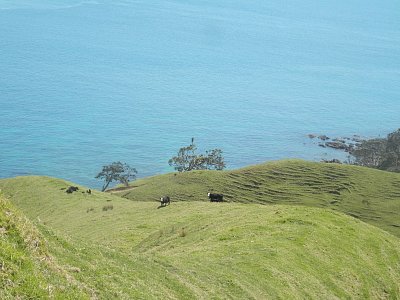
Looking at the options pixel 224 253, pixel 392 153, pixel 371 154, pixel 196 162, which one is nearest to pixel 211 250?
pixel 224 253

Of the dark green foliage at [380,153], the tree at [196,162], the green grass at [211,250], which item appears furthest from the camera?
the dark green foliage at [380,153]

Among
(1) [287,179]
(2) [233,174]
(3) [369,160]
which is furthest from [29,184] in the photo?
(3) [369,160]

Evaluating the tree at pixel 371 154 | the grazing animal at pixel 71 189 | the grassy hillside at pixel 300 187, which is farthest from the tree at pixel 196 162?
the grazing animal at pixel 71 189

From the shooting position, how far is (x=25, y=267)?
12453mm

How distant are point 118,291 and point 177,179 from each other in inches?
2492

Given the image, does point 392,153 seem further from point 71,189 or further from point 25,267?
point 25,267

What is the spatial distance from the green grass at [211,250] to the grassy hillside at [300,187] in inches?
566

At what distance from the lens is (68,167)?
156750 millimetres

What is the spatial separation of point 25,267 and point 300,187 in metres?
67.4

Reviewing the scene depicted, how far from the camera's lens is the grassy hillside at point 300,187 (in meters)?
71.5

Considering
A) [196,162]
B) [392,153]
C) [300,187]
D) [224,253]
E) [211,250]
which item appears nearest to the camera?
[224,253]

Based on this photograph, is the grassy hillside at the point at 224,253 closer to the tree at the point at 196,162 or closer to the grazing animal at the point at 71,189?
→ the grazing animal at the point at 71,189

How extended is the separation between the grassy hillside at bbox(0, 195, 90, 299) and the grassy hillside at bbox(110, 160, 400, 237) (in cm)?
5626

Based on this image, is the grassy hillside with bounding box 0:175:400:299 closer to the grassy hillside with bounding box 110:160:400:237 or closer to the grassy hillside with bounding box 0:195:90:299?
the grassy hillside with bounding box 0:195:90:299
